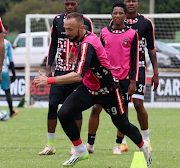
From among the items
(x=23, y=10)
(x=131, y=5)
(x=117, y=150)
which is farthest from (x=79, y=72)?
(x=23, y=10)

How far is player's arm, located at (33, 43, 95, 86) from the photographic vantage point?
14.3 feet

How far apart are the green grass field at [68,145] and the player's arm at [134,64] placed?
3.48 ft

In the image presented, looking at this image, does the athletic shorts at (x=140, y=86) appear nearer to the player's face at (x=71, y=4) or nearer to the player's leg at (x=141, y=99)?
the player's leg at (x=141, y=99)

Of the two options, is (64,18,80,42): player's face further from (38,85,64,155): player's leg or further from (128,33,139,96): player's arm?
(38,85,64,155): player's leg

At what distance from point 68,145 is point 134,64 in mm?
2003

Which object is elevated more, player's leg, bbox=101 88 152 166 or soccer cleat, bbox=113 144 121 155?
player's leg, bbox=101 88 152 166

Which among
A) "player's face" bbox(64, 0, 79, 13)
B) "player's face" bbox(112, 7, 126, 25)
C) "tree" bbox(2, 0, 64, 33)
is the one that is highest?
"player's face" bbox(64, 0, 79, 13)

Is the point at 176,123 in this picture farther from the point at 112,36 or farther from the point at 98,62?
the point at 98,62

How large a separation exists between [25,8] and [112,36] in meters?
38.9

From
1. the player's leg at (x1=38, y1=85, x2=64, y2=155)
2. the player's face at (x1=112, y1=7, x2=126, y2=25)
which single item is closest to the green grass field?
Result: the player's leg at (x1=38, y1=85, x2=64, y2=155)

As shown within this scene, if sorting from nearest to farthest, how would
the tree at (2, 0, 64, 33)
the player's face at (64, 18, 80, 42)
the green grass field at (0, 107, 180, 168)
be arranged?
the player's face at (64, 18, 80, 42)
the green grass field at (0, 107, 180, 168)
the tree at (2, 0, 64, 33)

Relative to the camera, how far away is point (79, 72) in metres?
4.45

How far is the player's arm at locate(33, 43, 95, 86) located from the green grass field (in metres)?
1.37

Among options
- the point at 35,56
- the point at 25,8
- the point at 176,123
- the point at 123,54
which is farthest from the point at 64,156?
the point at 25,8
